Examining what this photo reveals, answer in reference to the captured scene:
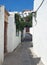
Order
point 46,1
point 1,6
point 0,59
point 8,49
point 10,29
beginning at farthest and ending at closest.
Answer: point 10,29 < point 8,49 < point 1,6 < point 0,59 < point 46,1

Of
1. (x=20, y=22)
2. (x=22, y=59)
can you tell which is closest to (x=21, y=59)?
(x=22, y=59)

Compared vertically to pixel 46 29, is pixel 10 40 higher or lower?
lower

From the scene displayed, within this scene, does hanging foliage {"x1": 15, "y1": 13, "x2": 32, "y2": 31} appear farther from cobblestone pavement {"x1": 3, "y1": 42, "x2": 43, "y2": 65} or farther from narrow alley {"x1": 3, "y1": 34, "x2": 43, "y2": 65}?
cobblestone pavement {"x1": 3, "y1": 42, "x2": 43, "y2": 65}

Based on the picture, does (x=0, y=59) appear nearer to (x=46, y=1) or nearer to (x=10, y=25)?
(x=46, y=1)

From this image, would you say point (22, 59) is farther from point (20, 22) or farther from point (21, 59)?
point (20, 22)

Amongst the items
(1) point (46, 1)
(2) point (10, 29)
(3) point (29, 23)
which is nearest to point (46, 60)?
(1) point (46, 1)

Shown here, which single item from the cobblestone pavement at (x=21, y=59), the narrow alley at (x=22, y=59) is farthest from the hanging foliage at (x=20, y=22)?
the cobblestone pavement at (x=21, y=59)

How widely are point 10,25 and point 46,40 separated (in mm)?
7042

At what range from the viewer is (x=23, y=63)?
961 centimetres

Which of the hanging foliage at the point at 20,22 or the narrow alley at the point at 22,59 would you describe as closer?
the narrow alley at the point at 22,59

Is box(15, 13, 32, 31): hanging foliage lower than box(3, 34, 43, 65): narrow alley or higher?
higher

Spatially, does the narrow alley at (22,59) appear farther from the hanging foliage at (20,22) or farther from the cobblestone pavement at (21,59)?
the hanging foliage at (20,22)

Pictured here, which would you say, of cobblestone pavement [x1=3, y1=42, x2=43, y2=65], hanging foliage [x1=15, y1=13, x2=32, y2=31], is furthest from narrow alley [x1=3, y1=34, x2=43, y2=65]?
hanging foliage [x1=15, y1=13, x2=32, y2=31]

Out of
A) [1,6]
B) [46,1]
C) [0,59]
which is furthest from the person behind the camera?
[1,6]
